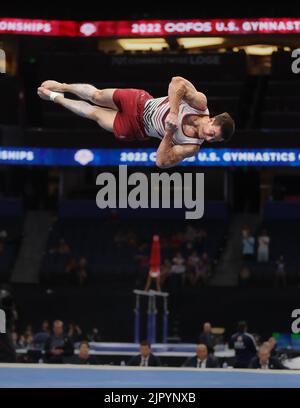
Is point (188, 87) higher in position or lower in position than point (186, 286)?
higher

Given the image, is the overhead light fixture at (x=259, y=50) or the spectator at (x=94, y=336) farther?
the overhead light fixture at (x=259, y=50)

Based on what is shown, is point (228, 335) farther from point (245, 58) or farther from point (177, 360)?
point (245, 58)

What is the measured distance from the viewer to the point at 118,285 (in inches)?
1121

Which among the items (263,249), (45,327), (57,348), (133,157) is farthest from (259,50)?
(57,348)

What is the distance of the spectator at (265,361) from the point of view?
16.6 meters

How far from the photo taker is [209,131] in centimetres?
1223

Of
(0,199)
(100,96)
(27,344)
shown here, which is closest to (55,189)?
(0,199)

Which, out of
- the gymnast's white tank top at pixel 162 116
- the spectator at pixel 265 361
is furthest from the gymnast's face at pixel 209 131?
the spectator at pixel 265 361

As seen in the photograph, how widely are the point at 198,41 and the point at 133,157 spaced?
19.1 ft

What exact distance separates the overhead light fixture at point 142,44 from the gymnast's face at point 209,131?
23.2m

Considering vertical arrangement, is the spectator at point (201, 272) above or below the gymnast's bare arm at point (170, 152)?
below

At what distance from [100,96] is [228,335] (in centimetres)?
1497

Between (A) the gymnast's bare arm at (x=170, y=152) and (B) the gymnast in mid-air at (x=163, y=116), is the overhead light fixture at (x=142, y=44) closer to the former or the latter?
(B) the gymnast in mid-air at (x=163, y=116)

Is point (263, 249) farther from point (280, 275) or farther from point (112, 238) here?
point (112, 238)
